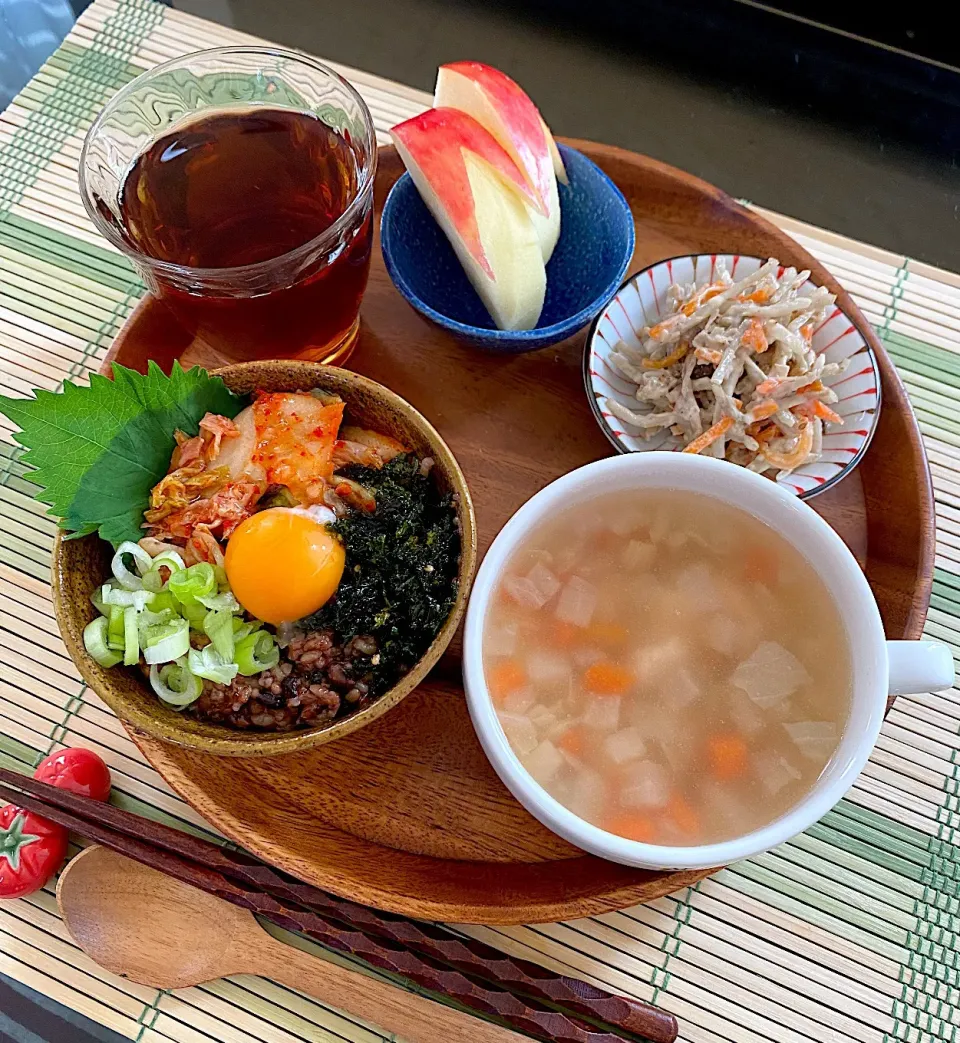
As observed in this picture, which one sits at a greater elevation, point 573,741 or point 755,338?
point 755,338

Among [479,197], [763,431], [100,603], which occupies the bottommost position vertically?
[100,603]

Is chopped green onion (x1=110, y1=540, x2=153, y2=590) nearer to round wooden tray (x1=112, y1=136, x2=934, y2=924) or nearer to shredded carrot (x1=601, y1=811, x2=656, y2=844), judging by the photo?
round wooden tray (x1=112, y1=136, x2=934, y2=924)

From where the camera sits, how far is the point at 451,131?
162 centimetres

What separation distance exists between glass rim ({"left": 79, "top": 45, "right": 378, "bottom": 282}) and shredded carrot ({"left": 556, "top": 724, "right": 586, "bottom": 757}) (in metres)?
0.82

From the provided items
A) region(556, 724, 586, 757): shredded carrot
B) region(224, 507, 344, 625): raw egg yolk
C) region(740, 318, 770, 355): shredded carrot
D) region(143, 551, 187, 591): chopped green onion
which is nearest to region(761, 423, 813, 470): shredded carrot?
region(740, 318, 770, 355): shredded carrot

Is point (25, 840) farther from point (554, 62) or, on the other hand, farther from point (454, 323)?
point (554, 62)

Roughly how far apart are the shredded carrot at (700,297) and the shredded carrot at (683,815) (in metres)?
0.87

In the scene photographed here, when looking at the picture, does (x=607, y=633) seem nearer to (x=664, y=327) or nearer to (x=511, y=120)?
(x=664, y=327)

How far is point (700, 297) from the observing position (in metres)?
1.68

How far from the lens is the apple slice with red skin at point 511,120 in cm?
163

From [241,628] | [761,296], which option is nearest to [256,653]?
[241,628]

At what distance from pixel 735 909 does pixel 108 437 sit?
124 centimetres

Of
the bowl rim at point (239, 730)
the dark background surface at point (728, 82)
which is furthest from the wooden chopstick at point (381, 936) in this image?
the dark background surface at point (728, 82)

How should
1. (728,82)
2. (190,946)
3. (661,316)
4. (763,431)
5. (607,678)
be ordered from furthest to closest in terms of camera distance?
(728,82) < (661,316) < (763,431) < (190,946) < (607,678)
